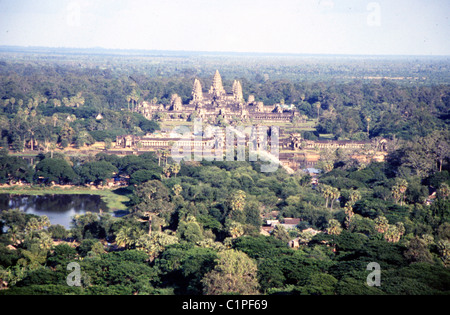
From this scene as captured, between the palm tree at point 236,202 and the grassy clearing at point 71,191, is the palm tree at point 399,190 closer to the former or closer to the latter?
the palm tree at point 236,202

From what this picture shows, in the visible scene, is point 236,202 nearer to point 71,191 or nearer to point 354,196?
point 354,196

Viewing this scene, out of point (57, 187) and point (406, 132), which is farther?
point (406, 132)

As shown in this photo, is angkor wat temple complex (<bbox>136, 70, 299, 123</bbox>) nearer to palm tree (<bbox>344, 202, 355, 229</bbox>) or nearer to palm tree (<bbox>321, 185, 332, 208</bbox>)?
palm tree (<bbox>321, 185, 332, 208</bbox>)

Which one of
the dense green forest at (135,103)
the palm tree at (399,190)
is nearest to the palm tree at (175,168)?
the dense green forest at (135,103)

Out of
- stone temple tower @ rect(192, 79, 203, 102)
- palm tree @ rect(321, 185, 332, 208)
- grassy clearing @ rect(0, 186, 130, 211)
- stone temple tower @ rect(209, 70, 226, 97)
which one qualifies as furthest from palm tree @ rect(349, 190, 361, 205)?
stone temple tower @ rect(209, 70, 226, 97)

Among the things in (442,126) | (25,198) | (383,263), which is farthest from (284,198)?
(442,126)
